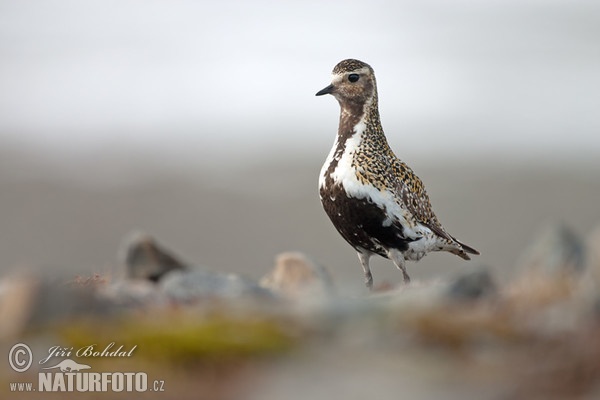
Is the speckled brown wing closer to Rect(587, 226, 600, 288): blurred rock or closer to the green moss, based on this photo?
Rect(587, 226, 600, 288): blurred rock

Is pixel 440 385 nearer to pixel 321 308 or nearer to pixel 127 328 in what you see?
pixel 321 308

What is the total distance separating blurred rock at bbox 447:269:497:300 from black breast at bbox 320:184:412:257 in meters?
3.08

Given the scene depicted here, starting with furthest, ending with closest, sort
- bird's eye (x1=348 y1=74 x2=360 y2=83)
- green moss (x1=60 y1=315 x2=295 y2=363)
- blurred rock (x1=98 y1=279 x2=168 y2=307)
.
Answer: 1. bird's eye (x1=348 y1=74 x2=360 y2=83)
2. blurred rock (x1=98 y1=279 x2=168 y2=307)
3. green moss (x1=60 y1=315 x2=295 y2=363)

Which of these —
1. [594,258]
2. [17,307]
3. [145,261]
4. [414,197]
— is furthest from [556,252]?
[17,307]

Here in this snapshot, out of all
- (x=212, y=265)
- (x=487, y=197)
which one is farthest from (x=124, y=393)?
(x=487, y=197)

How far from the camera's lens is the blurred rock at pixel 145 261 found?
47.9 feet

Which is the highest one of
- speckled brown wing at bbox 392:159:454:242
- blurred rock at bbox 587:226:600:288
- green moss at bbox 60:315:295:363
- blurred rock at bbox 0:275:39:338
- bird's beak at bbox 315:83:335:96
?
bird's beak at bbox 315:83:335:96

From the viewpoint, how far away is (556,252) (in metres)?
13.2

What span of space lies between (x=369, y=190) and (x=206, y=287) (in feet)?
9.14

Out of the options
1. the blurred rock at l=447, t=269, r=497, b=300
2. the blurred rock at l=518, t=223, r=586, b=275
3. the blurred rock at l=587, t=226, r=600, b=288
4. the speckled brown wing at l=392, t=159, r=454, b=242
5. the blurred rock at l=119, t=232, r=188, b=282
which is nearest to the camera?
the blurred rock at l=447, t=269, r=497, b=300

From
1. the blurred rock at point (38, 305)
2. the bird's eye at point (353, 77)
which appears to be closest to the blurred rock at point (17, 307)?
the blurred rock at point (38, 305)

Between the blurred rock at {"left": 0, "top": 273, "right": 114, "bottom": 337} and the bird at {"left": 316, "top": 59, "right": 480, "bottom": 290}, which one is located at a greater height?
the bird at {"left": 316, "top": 59, "right": 480, "bottom": 290}

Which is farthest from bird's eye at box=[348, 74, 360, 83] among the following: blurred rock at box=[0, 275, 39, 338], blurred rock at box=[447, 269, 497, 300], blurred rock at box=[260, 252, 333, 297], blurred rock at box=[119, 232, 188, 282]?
blurred rock at box=[0, 275, 39, 338]

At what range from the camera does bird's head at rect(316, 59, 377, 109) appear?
645 inches
